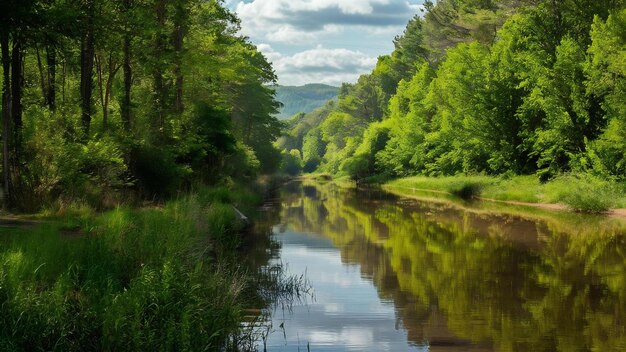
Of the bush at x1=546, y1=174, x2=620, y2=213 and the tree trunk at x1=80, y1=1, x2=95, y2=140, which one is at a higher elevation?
the tree trunk at x1=80, y1=1, x2=95, y2=140

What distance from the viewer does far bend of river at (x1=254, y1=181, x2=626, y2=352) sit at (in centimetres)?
1095

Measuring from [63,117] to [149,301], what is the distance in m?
12.9

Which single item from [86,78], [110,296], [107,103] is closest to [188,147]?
[107,103]

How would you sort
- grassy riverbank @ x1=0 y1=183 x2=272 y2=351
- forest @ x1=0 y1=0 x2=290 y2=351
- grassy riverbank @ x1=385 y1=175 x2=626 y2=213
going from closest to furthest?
grassy riverbank @ x1=0 y1=183 x2=272 y2=351
forest @ x1=0 y1=0 x2=290 y2=351
grassy riverbank @ x1=385 y1=175 x2=626 y2=213

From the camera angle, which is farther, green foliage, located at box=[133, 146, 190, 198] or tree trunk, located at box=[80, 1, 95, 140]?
green foliage, located at box=[133, 146, 190, 198]

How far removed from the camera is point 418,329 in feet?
38.2

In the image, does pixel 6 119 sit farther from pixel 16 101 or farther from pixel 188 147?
pixel 188 147

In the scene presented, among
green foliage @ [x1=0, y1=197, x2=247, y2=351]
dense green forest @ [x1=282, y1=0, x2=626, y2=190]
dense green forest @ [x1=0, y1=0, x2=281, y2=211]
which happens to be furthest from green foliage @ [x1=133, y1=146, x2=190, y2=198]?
dense green forest @ [x1=282, y1=0, x2=626, y2=190]

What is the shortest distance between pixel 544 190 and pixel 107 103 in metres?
29.1

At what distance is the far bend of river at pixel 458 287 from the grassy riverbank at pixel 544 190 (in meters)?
4.72

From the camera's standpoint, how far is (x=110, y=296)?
356 inches

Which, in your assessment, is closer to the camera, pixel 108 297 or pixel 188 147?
pixel 108 297

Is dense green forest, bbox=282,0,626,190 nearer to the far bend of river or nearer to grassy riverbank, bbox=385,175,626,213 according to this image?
grassy riverbank, bbox=385,175,626,213

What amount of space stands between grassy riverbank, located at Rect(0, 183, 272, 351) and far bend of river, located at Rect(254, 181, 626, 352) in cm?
163
